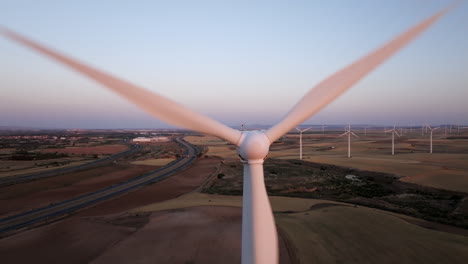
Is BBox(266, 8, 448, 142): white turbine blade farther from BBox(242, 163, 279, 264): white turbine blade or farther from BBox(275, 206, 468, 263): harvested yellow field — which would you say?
BBox(275, 206, 468, 263): harvested yellow field

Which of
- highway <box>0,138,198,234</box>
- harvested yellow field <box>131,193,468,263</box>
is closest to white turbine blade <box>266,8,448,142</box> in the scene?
harvested yellow field <box>131,193,468,263</box>

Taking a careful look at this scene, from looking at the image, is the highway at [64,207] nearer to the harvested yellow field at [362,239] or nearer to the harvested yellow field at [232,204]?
the harvested yellow field at [232,204]

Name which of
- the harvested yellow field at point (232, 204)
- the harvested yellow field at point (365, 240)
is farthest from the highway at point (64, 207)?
the harvested yellow field at point (365, 240)

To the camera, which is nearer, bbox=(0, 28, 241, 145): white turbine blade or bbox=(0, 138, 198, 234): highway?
bbox=(0, 28, 241, 145): white turbine blade

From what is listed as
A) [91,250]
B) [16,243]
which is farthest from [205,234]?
[16,243]

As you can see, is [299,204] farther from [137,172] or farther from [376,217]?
[137,172]

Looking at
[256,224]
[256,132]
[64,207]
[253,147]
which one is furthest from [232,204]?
[253,147]

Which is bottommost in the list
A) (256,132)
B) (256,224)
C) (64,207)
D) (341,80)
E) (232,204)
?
(64,207)

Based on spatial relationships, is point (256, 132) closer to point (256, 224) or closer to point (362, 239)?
point (256, 224)

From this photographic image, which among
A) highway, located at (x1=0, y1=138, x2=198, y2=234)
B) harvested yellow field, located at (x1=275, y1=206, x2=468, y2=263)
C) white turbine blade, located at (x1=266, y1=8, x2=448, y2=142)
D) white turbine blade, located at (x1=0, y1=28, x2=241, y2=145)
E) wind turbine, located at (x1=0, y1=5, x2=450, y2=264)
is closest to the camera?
white turbine blade, located at (x1=0, y1=28, x2=241, y2=145)
